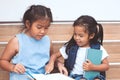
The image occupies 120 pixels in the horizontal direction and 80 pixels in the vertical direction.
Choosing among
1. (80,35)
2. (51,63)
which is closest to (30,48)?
(51,63)

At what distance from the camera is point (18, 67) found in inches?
64.8

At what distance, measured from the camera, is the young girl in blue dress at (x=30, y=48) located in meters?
1.68

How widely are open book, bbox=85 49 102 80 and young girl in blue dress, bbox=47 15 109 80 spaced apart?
0.02 meters

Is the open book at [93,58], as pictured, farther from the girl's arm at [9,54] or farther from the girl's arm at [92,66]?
the girl's arm at [9,54]

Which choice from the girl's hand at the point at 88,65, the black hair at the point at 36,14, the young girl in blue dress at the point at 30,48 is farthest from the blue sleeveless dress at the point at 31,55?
the girl's hand at the point at 88,65

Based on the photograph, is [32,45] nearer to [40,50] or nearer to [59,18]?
[40,50]

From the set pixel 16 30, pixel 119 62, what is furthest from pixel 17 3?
pixel 119 62

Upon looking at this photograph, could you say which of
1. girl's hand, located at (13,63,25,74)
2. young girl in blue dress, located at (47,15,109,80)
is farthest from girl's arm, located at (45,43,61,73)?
girl's hand, located at (13,63,25,74)

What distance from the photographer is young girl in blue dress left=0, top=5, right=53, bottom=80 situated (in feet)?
5.51

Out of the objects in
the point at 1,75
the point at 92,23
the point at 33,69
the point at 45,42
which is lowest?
the point at 1,75

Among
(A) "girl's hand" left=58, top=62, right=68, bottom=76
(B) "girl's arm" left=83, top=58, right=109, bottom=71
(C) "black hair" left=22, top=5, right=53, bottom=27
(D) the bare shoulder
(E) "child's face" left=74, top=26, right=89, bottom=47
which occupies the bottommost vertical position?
(A) "girl's hand" left=58, top=62, right=68, bottom=76

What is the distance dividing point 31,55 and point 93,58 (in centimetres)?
37

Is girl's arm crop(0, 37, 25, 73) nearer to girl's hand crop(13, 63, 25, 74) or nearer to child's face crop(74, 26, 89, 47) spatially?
girl's hand crop(13, 63, 25, 74)

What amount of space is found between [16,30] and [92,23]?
0.64 m
